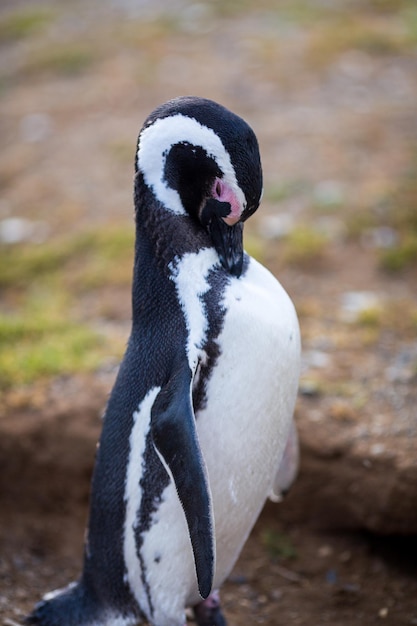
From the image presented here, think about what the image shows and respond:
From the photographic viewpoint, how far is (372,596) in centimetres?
263

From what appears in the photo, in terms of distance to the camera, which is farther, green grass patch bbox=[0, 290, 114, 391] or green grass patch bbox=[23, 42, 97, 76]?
green grass patch bbox=[23, 42, 97, 76]

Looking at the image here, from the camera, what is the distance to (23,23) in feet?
27.6

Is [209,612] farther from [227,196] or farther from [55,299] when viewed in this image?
[55,299]

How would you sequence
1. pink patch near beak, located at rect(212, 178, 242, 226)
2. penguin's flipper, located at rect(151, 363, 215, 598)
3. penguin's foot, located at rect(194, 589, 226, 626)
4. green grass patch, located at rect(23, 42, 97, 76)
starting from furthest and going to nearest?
green grass patch, located at rect(23, 42, 97, 76) → penguin's foot, located at rect(194, 589, 226, 626) → pink patch near beak, located at rect(212, 178, 242, 226) → penguin's flipper, located at rect(151, 363, 215, 598)

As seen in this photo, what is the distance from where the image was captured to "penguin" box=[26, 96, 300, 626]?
1885 mm

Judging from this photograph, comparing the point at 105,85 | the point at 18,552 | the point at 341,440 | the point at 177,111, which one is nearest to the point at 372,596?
the point at 341,440

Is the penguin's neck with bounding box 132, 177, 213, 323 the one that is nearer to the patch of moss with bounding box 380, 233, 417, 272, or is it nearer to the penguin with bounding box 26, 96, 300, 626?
the penguin with bounding box 26, 96, 300, 626

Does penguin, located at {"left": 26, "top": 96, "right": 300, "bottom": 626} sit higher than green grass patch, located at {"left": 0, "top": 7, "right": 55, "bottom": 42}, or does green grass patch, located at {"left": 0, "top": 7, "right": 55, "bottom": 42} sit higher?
penguin, located at {"left": 26, "top": 96, "right": 300, "bottom": 626}

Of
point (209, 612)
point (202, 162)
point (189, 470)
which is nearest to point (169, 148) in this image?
point (202, 162)

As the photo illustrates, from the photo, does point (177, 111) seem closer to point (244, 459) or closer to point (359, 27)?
point (244, 459)

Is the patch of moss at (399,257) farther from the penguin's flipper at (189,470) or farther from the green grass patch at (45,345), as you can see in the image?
the penguin's flipper at (189,470)

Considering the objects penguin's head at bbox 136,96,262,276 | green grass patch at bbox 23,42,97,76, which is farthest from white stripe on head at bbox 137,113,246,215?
green grass patch at bbox 23,42,97,76

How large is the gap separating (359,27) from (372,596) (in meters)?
5.31

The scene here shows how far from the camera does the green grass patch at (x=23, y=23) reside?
8.16 m
